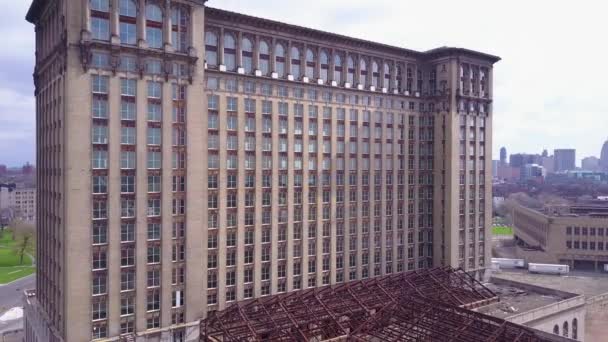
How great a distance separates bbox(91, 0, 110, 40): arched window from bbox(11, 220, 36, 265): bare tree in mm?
118908

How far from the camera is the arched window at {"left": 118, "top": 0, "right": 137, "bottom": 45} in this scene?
60875 mm

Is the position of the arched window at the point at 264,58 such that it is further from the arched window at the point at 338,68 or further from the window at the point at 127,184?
the window at the point at 127,184

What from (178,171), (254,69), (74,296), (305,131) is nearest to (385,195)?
(305,131)

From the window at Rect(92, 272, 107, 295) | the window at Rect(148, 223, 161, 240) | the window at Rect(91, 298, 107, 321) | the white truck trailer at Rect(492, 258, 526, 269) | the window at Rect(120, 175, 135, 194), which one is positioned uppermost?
the window at Rect(120, 175, 135, 194)

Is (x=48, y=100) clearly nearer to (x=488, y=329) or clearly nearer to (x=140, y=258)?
(x=140, y=258)

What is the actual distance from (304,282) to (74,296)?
118 ft

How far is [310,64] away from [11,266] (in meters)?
124

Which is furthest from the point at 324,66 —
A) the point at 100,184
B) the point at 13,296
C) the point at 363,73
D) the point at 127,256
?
the point at 13,296

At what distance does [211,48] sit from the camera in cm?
7169

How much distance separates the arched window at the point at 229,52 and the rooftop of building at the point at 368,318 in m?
35.5

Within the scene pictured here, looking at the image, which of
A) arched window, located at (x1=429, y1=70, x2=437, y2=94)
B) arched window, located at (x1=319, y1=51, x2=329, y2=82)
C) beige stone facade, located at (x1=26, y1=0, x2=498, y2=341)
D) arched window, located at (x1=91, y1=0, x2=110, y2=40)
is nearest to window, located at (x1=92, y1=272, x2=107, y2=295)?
beige stone facade, located at (x1=26, y1=0, x2=498, y2=341)

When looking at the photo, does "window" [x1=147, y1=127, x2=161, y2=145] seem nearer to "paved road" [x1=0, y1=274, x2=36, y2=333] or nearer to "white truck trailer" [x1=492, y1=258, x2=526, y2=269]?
"paved road" [x1=0, y1=274, x2=36, y2=333]

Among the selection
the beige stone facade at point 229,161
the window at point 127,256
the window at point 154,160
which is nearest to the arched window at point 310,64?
the beige stone facade at point 229,161

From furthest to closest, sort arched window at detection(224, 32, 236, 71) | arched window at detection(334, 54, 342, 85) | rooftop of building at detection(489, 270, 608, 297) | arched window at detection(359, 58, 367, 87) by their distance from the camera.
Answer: rooftop of building at detection(489, 270, 608, 297)
arched window at detection(359, 58, 367, 87)
arched window at detection(334, 54, 342, 85)
arched window at detection(224, 32, 236, 71)
